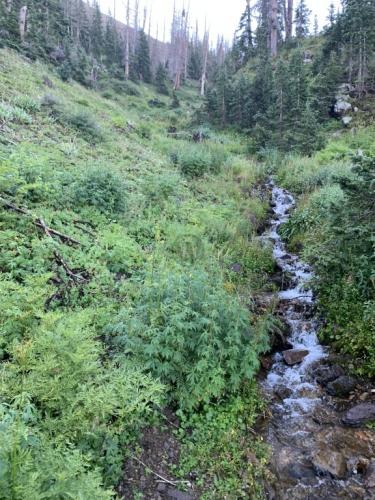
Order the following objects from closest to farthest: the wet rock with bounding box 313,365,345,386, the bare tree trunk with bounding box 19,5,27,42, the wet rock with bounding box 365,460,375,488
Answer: the wet rock with bounding box 365,460,375,488
the wet rock with bounding box 313,365,345,386
the bare tree trunk with bounding box 19,5,27,42

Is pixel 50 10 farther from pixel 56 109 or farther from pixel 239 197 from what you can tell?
pixel 239 197

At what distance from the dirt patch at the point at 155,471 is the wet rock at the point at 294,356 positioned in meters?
2.62

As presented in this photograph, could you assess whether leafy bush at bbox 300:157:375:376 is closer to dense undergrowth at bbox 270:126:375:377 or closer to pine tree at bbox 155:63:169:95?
dense undergrowth at bbox 270:126:375:377

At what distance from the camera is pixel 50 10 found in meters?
32.2

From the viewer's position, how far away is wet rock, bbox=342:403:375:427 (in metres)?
4.80

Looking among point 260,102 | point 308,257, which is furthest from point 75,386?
point 260,102

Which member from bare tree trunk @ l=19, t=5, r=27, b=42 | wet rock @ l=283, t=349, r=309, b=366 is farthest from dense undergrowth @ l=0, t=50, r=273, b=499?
bare tree trunk @ l=19, t=5, r=27, b=42

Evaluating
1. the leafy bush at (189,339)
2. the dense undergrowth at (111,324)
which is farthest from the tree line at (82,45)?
the leafy bush at (189,339)

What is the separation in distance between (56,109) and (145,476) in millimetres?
13335

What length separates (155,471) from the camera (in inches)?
150

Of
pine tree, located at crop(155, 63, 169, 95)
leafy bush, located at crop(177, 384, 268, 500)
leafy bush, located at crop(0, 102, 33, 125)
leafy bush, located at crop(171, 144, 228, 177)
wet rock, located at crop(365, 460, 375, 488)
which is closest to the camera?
leafy bush, located at crop(177, 384, 268, 500)

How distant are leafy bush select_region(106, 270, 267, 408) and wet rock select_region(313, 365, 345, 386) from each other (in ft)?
4.00

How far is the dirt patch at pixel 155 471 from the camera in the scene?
3602 mm

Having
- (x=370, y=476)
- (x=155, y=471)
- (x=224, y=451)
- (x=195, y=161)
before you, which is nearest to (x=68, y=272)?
(x=155, y=471)
